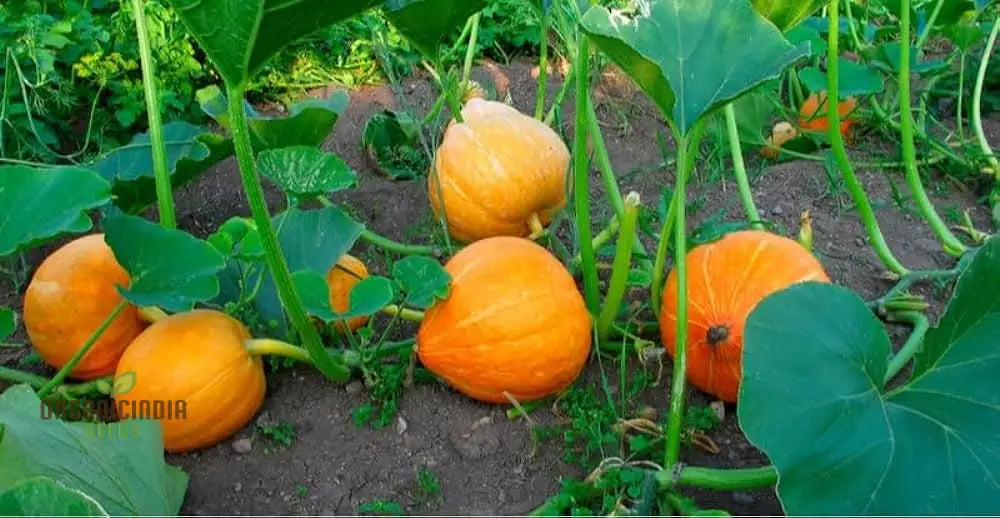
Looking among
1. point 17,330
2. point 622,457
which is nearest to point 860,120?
point 622,457

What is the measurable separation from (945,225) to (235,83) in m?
1.74

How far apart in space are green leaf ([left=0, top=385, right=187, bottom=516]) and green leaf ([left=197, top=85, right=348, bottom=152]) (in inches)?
25.9

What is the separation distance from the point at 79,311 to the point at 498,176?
0.82 meters

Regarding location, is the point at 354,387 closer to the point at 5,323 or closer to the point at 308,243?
the point at 308,243

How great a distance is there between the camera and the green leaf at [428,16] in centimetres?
181

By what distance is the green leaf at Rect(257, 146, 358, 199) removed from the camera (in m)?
1.62

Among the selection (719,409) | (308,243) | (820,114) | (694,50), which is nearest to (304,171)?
(308,243)

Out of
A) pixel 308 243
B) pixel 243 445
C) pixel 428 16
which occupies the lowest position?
pixel 243 445

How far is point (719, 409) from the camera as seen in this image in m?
1.69

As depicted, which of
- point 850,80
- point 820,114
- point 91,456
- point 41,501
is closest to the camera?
point 41,501

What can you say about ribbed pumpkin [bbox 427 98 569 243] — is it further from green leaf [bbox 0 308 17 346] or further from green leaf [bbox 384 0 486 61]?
green leaf [bbox 0 308 17 346]

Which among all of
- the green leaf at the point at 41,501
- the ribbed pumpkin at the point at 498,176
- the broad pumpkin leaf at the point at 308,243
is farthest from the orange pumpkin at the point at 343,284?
the green leaf at the point at 41,501

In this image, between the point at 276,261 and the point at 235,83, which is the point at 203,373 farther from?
the point at 235,83

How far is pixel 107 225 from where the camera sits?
1.56 meters
